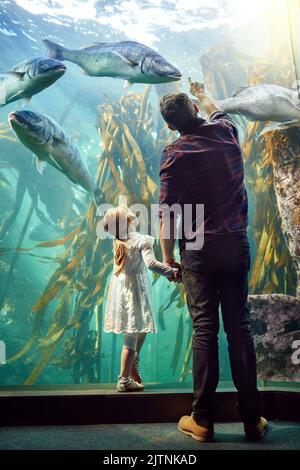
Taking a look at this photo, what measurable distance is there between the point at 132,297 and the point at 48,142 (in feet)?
4.94

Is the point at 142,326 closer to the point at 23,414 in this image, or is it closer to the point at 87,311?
the point at 23,414

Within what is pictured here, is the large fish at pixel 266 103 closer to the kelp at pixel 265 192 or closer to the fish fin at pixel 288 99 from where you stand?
the fish fin at pixel 288 99

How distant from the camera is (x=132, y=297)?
2.60 metres

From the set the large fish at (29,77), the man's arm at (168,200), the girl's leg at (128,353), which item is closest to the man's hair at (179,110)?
the man's arm at (168,200)

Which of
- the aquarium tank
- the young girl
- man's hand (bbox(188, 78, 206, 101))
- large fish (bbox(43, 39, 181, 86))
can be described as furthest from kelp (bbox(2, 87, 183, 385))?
man's hand (bbox(188, 78, 206, 101))

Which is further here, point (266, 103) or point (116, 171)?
point (116, 171)

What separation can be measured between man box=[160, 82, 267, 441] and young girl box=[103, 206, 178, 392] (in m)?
0.54

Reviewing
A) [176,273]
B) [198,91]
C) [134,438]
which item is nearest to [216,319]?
[176,273]

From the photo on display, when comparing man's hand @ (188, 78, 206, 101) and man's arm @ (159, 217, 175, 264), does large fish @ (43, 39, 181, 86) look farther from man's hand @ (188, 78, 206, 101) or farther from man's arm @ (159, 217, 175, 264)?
man's arm @ (159, 217, 175, 264)

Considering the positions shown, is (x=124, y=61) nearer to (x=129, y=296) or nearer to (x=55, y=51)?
(x=55, y=51)

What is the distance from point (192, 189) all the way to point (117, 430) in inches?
54.6

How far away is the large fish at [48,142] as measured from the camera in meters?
3.08

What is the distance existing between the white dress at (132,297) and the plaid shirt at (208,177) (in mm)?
565
